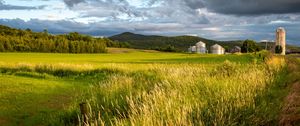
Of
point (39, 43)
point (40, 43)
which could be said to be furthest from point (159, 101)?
→ point (40, 43)

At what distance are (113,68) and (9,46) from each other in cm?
8397

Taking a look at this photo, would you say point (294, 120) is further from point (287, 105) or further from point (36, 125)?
point (36, 125)

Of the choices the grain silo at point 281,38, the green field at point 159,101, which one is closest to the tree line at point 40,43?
the grain silo at point 281,38

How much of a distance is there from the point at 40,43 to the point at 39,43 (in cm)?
52

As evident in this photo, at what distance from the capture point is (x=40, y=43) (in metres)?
128

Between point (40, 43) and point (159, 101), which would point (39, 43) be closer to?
point (40, 43)

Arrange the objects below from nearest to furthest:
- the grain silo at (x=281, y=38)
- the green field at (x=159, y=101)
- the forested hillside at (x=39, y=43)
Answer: the green field at (x=159, y=101) → the forested hillside at (x=39, y=43) → the grain silo at (x=281, y=38)

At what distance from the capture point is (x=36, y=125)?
15.9m

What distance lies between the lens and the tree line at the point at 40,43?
121562 millimetres

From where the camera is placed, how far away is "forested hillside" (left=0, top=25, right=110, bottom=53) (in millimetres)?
121500

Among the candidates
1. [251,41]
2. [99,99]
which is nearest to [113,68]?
[99,99]

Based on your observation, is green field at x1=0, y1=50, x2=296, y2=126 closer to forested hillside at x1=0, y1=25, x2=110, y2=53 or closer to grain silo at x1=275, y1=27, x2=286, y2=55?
forested hillside at x1=0, y1=25, x2=110, y2=53

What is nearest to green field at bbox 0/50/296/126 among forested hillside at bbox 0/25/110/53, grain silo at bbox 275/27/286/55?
forested hillside at bbox 0/25/110/53

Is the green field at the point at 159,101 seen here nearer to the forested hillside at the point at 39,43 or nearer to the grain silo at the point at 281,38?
the forested hillside at the point at 39,43
